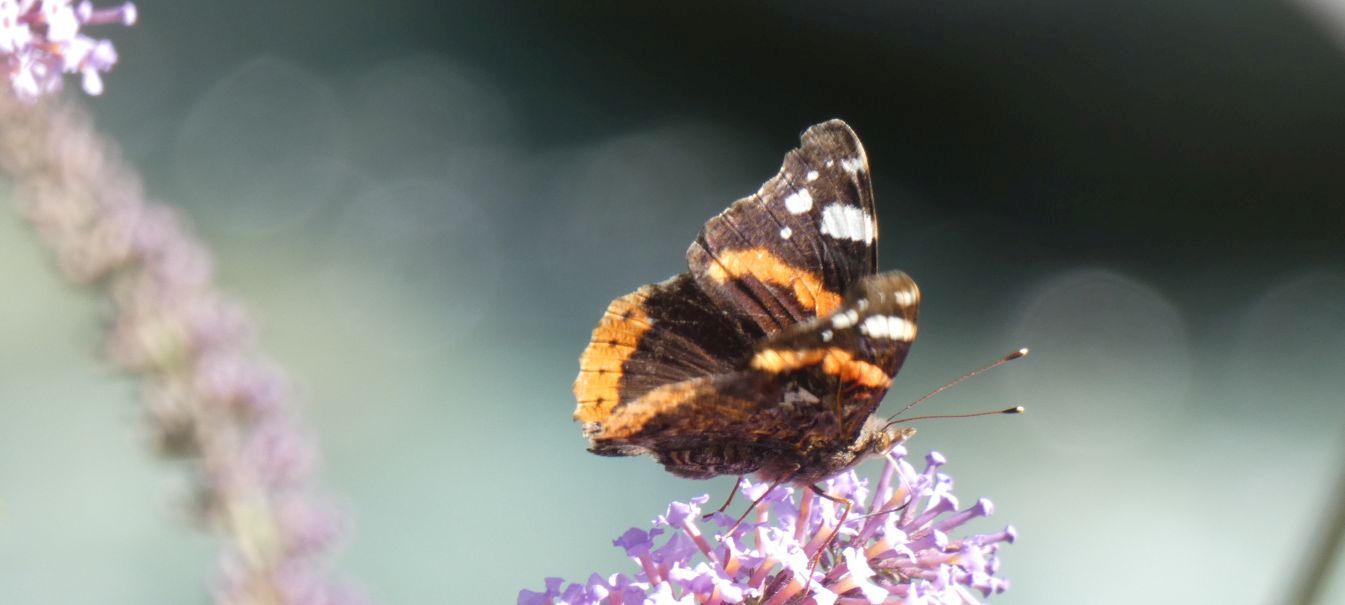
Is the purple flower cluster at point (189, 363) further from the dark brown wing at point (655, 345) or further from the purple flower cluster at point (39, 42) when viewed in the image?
the dark brown wing at point (655, 345)

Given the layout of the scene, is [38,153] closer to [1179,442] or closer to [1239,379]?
[1179,442]

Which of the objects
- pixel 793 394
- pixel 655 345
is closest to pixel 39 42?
pixel 655 345

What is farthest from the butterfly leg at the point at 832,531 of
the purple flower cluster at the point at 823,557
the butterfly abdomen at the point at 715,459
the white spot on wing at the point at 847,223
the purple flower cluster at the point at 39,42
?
the purple flower cluster at the point at 39,42

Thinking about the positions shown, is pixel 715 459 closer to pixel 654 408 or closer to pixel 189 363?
pixel 654 408

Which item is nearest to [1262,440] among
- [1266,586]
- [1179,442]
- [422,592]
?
[1179,442]

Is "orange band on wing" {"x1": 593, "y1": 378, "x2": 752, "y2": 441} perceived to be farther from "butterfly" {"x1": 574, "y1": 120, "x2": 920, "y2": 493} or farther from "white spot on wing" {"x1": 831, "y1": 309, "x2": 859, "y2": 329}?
"white spot on wing" {"x1": 831, "y1": 309, "x2": 859, "y2": 329}
